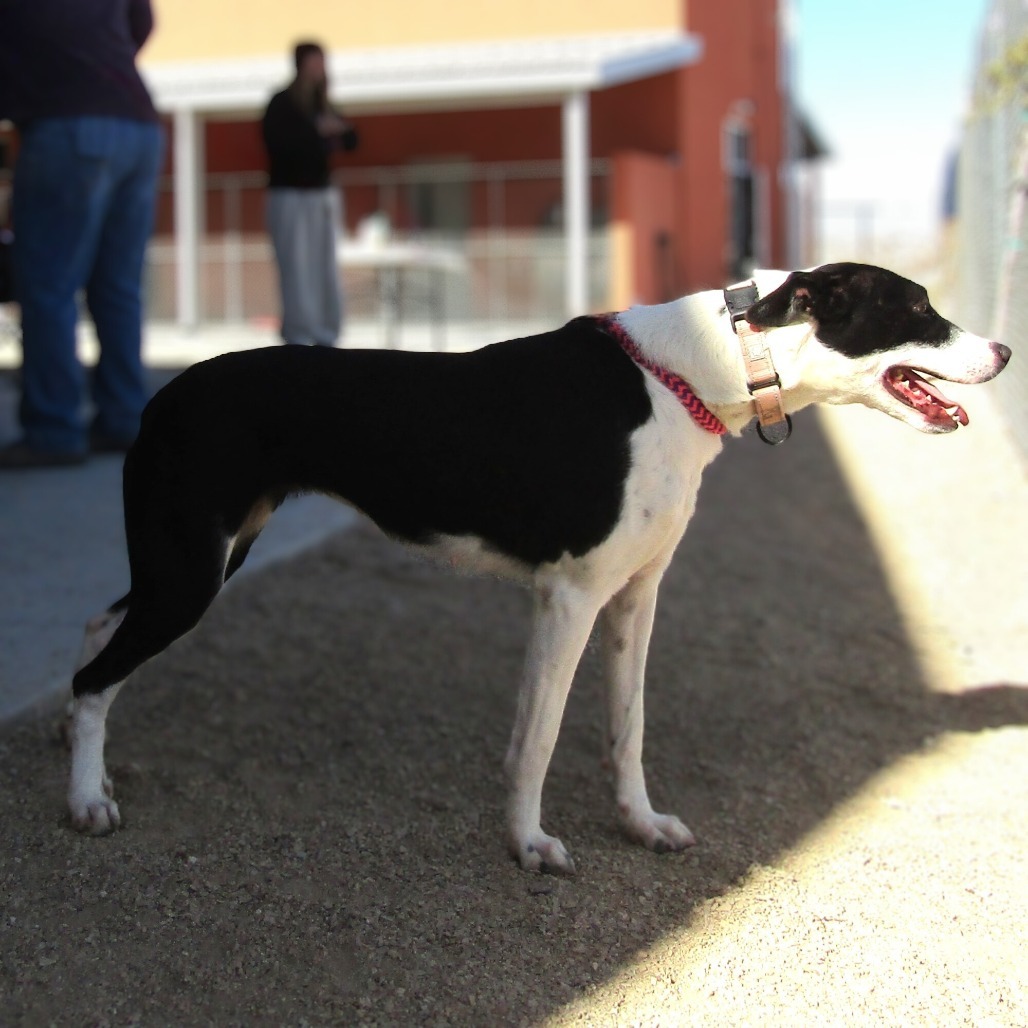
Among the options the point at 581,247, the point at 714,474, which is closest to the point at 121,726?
the point at 714,474

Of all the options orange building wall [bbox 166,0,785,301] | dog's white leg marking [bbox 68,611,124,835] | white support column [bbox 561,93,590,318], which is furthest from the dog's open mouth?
orange building wall [bbox 166,0,785,301]

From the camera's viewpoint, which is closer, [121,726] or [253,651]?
[121,726]

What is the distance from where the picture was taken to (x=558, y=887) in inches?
113

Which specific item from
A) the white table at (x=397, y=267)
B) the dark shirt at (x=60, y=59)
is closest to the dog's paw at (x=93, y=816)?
the dark shirt at (x=60, y=59)

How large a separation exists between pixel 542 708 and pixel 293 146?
4.48 meters

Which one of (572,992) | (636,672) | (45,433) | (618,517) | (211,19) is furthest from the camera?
(211,19)

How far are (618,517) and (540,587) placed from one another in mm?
236

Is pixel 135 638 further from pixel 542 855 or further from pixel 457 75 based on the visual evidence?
pixel 457 75

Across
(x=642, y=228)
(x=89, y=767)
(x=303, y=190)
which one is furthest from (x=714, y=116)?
(x=89, y=767)

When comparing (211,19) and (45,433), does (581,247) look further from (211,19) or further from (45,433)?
(45,433)

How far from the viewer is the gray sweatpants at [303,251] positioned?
6.67 metres

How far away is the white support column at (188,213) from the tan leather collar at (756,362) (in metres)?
13.2

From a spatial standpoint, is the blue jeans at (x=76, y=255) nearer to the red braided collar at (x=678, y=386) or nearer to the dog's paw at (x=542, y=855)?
the red braided collar at (x=678, y=386)

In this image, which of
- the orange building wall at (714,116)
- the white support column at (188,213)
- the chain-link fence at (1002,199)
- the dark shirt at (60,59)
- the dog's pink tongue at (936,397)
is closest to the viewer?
the dog's pink tongue at (936,397)
